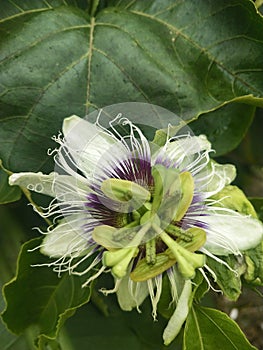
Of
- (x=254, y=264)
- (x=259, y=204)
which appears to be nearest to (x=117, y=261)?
(x=254, y=264)

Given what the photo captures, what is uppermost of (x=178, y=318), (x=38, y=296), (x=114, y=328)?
(x=178, y=318)

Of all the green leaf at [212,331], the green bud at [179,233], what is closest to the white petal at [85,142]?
the green bud at [179,233]

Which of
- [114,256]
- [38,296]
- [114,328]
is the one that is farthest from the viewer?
[114,328]

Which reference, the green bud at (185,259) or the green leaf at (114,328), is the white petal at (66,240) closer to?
the green bud at (185,259)

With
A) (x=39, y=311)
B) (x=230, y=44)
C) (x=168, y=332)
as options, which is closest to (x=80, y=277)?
(x=39, y=311)

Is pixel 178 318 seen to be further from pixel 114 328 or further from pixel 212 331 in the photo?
pixel 114 328

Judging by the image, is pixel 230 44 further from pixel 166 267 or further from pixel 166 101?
pixel 166 267

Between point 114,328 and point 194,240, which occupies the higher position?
point 194,240

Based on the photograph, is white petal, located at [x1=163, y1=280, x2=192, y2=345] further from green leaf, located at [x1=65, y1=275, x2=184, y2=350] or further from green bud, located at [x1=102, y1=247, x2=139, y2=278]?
green leaf, located at [x1=65, y1=275, x2=184, y2=350]
